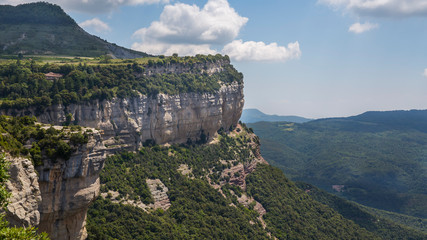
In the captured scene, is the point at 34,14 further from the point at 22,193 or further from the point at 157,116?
the point at 22,193

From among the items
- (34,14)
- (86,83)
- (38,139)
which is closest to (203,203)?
(86,83)

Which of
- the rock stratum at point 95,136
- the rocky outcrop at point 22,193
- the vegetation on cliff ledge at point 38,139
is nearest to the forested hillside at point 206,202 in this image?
the rock stratum at point 95,136

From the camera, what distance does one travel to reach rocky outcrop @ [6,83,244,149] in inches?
2827

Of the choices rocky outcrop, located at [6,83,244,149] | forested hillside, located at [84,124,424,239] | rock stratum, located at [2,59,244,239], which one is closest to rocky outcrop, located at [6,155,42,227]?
rock stratum, located at [2,59,244,239]

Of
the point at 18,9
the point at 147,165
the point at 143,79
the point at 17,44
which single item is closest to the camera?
the point at 147,165

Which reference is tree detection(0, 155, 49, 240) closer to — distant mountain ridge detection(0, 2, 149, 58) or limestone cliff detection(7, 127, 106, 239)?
limestone cliff detection(7, 127, 106, 239)

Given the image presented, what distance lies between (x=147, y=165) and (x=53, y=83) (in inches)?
1034

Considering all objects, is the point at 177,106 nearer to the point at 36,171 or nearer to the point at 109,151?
the point at 109,151

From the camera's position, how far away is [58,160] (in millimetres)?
42125

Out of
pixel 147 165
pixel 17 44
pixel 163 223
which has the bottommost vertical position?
pixel 163 223

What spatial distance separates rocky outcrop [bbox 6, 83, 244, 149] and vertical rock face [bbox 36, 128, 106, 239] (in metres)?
23.4

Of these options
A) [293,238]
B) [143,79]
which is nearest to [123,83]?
[143,79]

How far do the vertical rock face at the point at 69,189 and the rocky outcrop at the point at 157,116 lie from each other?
76.8 feet

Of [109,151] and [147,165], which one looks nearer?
[109,151]
